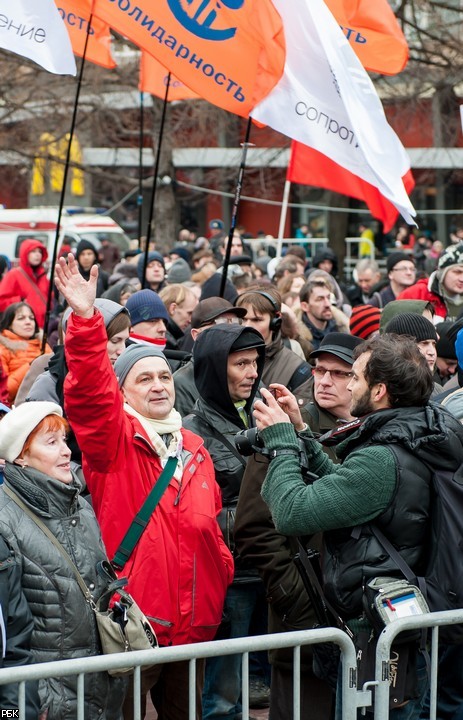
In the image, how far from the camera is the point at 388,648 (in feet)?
12.7

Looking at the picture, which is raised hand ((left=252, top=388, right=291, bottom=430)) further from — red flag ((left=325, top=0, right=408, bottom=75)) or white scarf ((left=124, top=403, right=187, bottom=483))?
red flag ((left=325, top=0, right=408, bottom=75))

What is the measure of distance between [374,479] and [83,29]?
6143 millimetres

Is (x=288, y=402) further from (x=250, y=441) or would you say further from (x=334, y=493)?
(x=334, y=493)

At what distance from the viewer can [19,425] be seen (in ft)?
13.8

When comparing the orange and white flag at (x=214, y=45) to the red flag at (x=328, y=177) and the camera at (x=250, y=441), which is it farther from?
the camera at (x=250, y=441)

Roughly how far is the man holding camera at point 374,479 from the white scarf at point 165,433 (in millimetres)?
588

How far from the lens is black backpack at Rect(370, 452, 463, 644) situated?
404 cm

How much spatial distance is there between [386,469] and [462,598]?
22.1 inches

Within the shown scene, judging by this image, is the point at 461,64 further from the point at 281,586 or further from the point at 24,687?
the point at 24,687

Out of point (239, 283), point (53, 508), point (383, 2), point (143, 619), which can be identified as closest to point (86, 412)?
point (53, 508)

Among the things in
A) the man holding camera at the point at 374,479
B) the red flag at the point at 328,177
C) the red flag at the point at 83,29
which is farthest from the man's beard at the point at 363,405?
the red flag at the point at 83,29

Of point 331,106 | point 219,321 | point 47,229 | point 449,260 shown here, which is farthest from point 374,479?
point 47,229

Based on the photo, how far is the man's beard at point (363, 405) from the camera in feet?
14.0

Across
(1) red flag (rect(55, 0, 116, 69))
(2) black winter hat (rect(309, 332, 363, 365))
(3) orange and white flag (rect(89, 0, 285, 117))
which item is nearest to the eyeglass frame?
(2) black winter hat (rect(309, 332, 363, 365))
